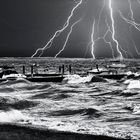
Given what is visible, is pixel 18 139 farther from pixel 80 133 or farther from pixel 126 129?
pixel 126 129

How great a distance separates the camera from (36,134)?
8531mm

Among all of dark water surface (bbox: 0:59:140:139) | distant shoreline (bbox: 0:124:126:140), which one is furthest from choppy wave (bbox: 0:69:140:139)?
distant shoreline (bbox: 0:124:126:140)

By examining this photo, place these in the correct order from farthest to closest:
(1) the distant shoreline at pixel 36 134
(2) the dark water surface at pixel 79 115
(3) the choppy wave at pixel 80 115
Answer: (3) the choppy wave at pixel 80 115 → (2) the dark water surface at pixel 79 115 → (1) the distant shoreline at pixel 36 134

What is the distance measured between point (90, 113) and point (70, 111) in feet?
3.57

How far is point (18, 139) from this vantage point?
26.9 feet

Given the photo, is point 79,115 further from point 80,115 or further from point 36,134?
point 36,134

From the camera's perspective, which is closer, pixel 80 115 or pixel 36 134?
pixel 36 134

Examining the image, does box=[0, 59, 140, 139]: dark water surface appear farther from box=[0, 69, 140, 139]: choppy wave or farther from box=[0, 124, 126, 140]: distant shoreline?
box=[0, 124, 126, 140]: distant shoreline

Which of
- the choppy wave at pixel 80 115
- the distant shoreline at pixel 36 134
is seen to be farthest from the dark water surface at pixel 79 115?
the distant shoreline at pixel 36 134

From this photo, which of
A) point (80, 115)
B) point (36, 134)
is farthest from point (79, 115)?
point (36, 134)

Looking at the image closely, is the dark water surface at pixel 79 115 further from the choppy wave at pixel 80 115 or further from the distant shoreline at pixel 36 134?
the distant shoreline at pixel 36 134

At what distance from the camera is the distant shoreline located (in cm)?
830

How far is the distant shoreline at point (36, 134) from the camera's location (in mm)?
8305

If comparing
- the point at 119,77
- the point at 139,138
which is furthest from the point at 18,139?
the point at 119,77
